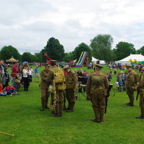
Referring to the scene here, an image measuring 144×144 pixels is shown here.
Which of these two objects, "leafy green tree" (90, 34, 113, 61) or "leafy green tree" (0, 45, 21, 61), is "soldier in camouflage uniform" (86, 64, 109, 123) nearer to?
"leafy green tree" (90, 34, 113, 61)

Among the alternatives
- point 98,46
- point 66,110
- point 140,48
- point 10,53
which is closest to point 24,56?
point 10,53

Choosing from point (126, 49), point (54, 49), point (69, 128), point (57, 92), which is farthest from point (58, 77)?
point (126, 49)

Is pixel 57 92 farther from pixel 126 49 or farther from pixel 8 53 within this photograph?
pixel 126 49

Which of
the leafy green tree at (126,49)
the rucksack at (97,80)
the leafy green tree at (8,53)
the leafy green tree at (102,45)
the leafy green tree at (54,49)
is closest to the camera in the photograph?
the rucksack at (97,80)

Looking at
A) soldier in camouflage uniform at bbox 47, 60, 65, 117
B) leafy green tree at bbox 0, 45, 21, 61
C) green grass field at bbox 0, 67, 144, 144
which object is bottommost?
green grass field at bbox 0, 67, 144, 144

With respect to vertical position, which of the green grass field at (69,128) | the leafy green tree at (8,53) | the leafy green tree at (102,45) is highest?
the leafy green tree at (102,45)

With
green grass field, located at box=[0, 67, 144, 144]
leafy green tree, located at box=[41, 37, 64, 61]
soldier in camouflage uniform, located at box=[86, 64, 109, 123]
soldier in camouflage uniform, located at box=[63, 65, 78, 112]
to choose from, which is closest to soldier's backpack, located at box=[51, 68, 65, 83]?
soldier in camouflage uniform, located at box=[63, 65, 78, 112]

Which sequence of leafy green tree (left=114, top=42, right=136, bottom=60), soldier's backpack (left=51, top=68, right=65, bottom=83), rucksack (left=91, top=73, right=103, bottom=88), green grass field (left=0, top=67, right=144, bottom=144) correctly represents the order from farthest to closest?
leafy green tree (left=114, top=42, right=136, bottom=60), soldier's backpack (left=51, top=68, right=65, bottom=83), rucksack (left=91, top=73, right=103, bottom=88), green grass field (left=0, top=67, right=144, bottom=144)

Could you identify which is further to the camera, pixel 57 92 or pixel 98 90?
pixel 57 92

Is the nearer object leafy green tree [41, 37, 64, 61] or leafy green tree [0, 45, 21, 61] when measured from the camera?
leafy green tree [41, 37, 64, 61]

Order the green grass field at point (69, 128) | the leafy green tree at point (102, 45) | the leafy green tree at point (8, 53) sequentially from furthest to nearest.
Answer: the leafy green tree at point (102, 45), the leafy green tree at point (8, 53), the green grass field at point (69, 128)

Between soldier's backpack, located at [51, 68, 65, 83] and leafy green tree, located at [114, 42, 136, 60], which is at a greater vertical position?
leafy green tree, located at [114, 42, 136, 60]

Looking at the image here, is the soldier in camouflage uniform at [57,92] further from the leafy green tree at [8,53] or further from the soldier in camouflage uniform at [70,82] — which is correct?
the leafy green tree at [8,53]

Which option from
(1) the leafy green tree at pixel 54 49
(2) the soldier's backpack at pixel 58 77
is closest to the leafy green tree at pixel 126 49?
(1) the leafy green tree at pixel 54 49
